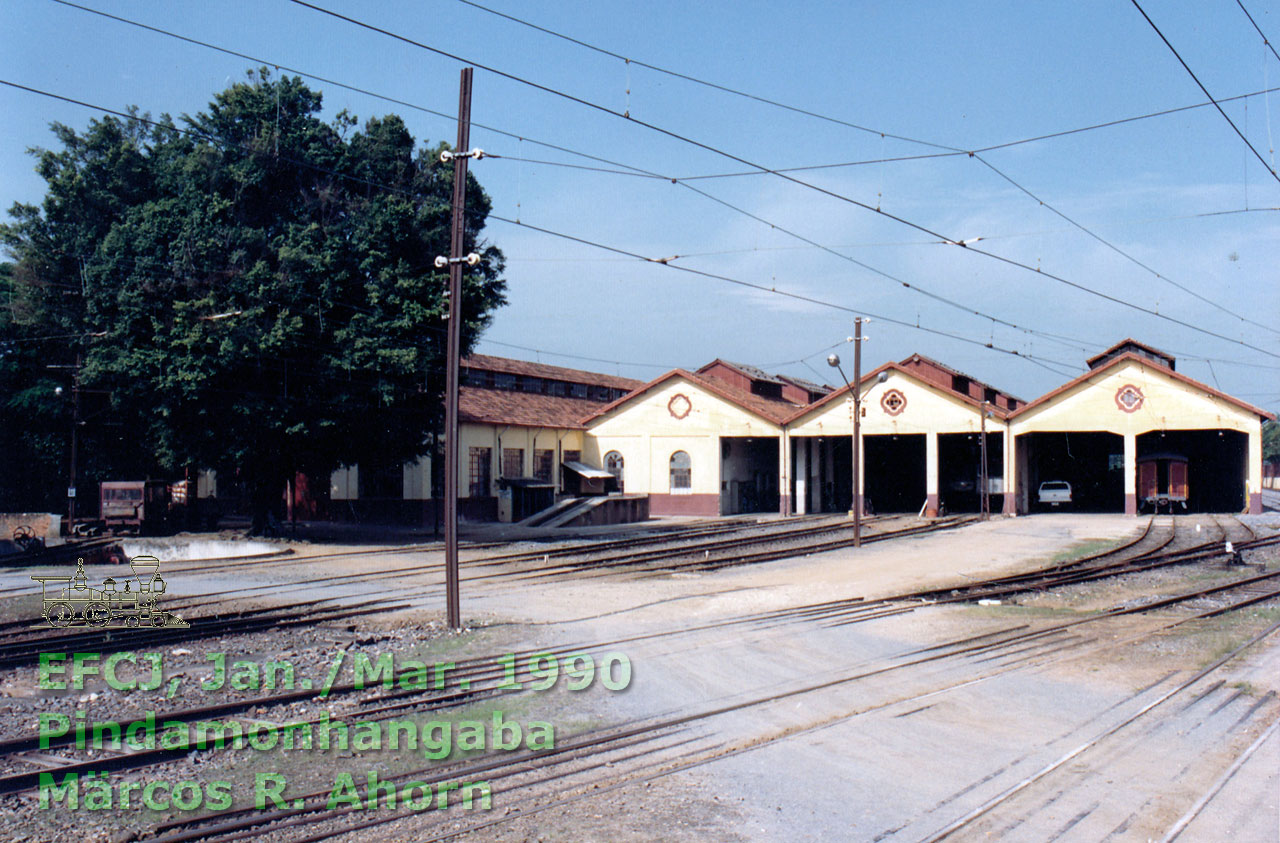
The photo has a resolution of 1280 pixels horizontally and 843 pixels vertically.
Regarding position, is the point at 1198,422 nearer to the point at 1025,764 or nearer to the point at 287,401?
the point at 287,401

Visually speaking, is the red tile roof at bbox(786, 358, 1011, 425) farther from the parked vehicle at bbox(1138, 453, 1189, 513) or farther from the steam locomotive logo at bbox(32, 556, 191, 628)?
the steam locomotive logo at bbox(32, 556, 191, 628)

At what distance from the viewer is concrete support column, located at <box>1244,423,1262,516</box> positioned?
4344 centimetres

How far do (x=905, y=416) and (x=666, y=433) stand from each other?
1185 centimetres

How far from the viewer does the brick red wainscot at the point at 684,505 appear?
160 feet

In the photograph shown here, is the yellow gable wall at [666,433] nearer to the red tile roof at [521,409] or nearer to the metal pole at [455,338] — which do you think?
the red tile roof at [521,409]

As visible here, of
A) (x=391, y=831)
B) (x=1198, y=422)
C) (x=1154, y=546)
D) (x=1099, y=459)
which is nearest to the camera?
(x=391, y=831)

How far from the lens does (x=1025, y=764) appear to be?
8117 millimetres

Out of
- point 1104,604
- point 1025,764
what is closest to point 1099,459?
point 1104,604

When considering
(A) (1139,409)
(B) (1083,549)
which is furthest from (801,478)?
(B) (1083,549)

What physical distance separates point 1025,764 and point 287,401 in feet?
79.4

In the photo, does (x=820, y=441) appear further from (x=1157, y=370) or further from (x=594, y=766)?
(x=594, y=766)

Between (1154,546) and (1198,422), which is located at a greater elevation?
(1198,422)

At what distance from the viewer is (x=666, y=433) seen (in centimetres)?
5019

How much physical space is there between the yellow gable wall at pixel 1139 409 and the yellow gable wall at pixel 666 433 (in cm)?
1349
